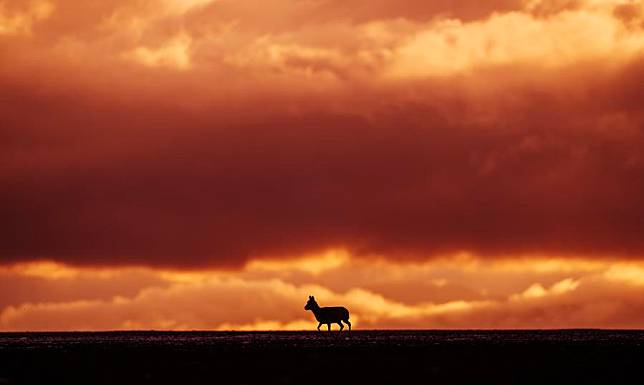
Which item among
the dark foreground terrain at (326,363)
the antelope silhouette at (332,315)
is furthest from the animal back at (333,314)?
the dark foreground terrain at (326,363)

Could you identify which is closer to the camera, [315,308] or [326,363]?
[326,363]

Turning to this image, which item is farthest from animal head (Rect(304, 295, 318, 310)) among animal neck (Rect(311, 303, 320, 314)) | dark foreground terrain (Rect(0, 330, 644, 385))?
dark foreground terrain (Rect(0, 330, 644, 385))

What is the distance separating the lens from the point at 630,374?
129 ft

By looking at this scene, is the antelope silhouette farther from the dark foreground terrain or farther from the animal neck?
the dark foreground terrain

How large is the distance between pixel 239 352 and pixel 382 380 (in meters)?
16.8

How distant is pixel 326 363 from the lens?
145ft

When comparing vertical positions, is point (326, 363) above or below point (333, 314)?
below

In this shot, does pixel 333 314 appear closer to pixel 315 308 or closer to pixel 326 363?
pixel 315 308

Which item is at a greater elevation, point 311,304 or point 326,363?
point 311,304

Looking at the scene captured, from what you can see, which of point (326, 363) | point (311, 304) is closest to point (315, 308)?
point (311, 304)

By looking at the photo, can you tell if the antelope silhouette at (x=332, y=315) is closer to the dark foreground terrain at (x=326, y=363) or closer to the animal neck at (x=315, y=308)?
the animal neck at (x=315, y=308)

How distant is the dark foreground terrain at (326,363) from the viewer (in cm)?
3791

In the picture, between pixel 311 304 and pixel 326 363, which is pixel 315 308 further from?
pixel 326 363

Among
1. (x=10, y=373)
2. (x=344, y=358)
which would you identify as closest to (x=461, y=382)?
(x=344, y=358)
